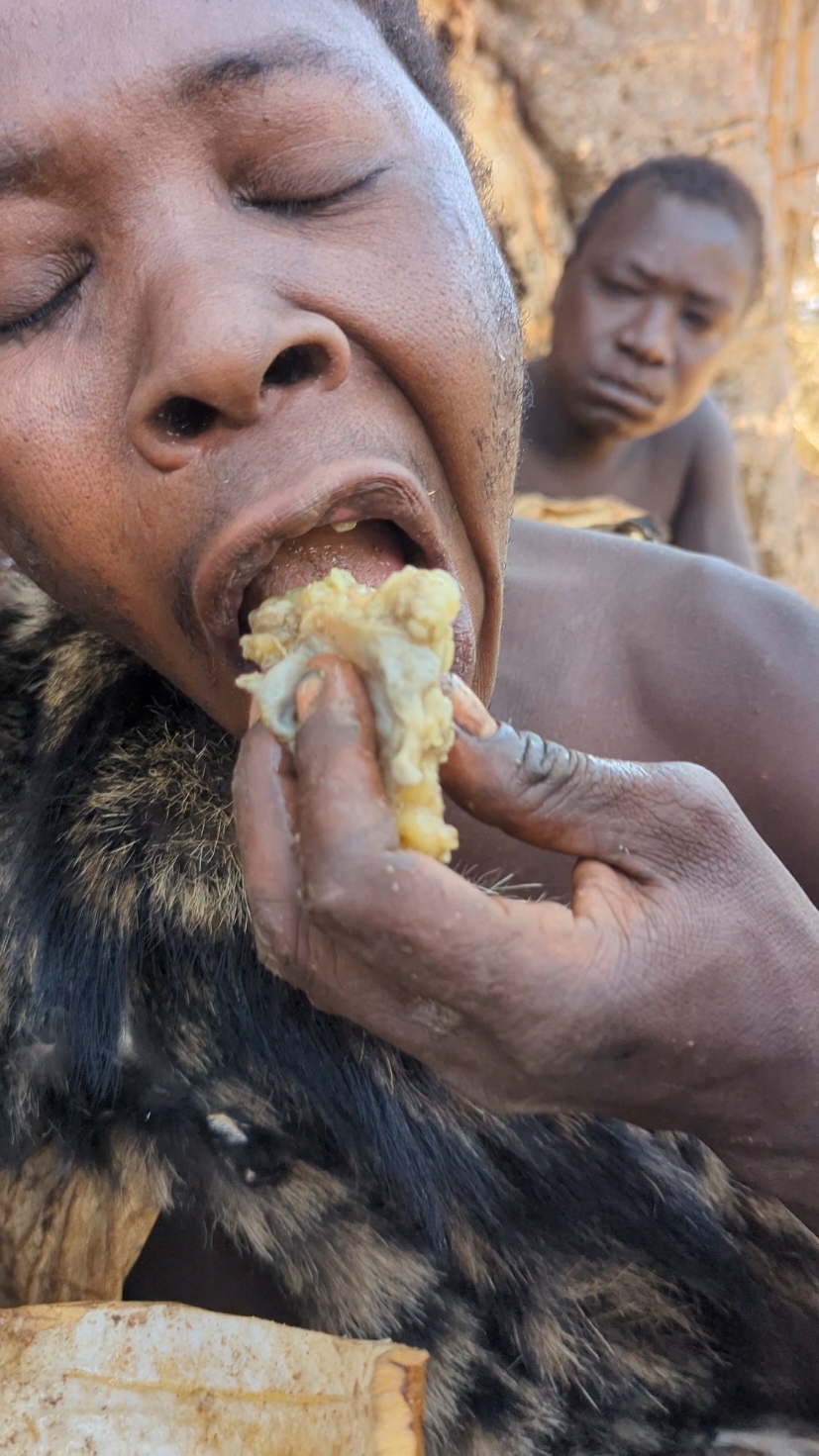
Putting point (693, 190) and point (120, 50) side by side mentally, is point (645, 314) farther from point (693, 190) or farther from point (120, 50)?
point (120, 50)

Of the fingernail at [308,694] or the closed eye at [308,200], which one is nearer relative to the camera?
the fingernail at [308,694]

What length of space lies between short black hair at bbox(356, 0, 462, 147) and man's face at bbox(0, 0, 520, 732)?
19 cm

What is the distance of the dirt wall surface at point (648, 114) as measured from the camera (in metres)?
4.44

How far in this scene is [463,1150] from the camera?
1370 mm

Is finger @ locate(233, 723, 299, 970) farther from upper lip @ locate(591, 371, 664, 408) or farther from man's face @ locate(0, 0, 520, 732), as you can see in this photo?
upper lip @ locate(591, 371, 664, 408)

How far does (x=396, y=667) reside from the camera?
882 millimetres

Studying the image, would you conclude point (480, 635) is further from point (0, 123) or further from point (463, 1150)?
point (0, 123)

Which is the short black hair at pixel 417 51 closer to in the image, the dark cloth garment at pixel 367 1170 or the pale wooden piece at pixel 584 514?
the dark cloth garment at pixel 367 1170

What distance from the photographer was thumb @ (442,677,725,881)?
35.7 inches

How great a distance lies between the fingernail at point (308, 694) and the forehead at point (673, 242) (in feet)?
10.6

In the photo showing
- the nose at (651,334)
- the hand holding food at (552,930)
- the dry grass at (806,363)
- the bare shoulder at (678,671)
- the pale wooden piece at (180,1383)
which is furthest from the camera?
the dry grass at (806,363)

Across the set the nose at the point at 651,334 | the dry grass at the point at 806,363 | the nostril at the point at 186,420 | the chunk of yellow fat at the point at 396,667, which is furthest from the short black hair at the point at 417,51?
the dry grass at the point at 806,363

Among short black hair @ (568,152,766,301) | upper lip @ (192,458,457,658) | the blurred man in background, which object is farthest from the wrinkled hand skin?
short black hair @ (568,152,766,301)

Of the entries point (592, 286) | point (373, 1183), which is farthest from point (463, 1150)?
point (592, 286)
